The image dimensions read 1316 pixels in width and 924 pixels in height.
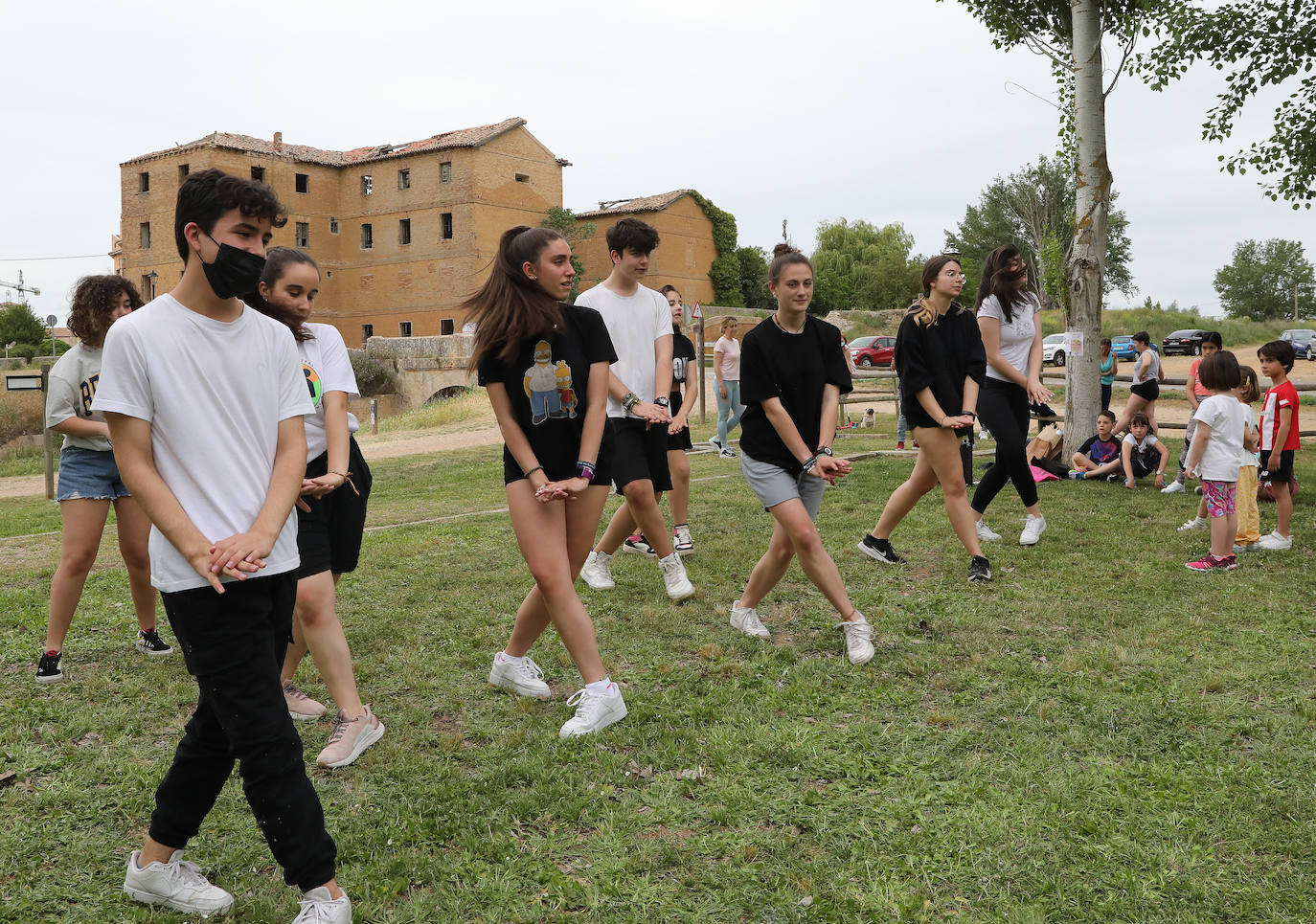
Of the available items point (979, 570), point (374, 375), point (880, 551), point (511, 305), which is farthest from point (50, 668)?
point (374, 375)

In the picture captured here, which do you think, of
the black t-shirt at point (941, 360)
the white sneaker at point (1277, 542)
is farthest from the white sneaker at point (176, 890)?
the white sneaker at point (1277, 542)

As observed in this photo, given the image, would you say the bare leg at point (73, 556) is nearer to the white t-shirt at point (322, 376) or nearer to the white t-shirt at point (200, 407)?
the white t-shirt at point (322, 376)

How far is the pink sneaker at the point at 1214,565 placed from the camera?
20.5 feet

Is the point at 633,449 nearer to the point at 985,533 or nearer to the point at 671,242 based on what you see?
the point at 985,533

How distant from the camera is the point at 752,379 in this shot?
4668 mm

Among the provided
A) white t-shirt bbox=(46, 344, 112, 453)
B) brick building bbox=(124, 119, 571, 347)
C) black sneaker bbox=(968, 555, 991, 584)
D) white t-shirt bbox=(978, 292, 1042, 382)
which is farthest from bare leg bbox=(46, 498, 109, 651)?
brick building bbox=(124, 119, 571, 347)

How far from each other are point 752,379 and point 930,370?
178 centimetres

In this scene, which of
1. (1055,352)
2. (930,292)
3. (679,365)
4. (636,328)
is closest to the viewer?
(636,328)

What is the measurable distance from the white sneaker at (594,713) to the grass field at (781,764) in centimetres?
5

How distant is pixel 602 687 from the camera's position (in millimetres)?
3871

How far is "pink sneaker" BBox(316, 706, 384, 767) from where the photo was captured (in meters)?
3.58

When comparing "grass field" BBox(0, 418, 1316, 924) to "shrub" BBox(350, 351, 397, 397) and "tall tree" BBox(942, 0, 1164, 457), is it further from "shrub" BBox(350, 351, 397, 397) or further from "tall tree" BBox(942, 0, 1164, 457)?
"shrub" BBox(350, 351, 397, 397)

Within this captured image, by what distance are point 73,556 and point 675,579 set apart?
3074 mm

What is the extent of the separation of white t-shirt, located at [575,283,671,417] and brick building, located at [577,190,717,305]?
167 ft
